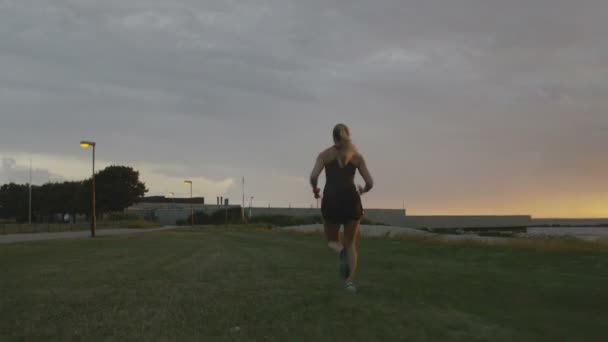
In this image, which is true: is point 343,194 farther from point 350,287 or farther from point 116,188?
point 116,188

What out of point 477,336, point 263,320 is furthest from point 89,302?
point 477,336

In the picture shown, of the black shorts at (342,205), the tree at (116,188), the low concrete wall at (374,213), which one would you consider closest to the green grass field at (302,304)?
the black shorts at (342,205)

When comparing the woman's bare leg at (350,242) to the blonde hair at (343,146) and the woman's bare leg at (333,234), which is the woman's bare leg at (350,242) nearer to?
the woman's bare leg at (333,234)

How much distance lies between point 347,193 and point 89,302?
10.4 ft

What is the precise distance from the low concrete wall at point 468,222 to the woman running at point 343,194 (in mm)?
93915

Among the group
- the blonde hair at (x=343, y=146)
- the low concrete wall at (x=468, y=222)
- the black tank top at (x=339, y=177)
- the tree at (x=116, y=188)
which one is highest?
the tree at (x=116, y=188)

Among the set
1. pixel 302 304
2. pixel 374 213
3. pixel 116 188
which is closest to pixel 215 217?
pixel 116 188

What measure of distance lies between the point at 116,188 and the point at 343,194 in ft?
288

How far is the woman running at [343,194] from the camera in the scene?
654 centimetres

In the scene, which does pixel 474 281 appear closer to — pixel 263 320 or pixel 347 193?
pixel 347 193

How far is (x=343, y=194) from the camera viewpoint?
6.52m

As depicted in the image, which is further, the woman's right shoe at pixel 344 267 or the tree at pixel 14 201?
the tree at pixel 14 201

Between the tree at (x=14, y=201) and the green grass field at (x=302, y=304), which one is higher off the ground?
the tree at (x=14, y=201)

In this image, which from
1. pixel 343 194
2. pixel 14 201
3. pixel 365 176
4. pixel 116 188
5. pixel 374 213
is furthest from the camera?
pixel 14 201
